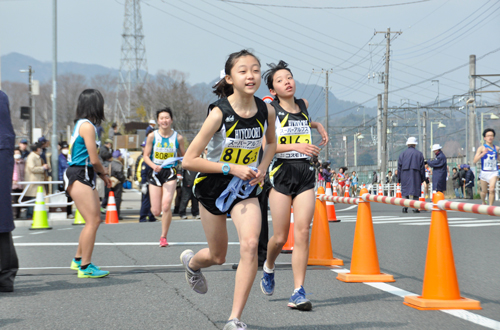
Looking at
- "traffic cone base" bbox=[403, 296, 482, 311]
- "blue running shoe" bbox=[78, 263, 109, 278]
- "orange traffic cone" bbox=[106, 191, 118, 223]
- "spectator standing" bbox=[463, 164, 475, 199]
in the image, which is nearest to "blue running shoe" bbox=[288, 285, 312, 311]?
"traffic cone base" bbox=[403, 296, 482, 311]

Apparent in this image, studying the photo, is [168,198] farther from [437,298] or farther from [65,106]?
[65,106]

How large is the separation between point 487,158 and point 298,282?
11892 mm

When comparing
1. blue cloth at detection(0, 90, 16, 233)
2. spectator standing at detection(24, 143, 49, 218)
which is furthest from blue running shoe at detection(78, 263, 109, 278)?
spectator standing at detection(24, 143, 49, 218)

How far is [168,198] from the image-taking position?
9.31m

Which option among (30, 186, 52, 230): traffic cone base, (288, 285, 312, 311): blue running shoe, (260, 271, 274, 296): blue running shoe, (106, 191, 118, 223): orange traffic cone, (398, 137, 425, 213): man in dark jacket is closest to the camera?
(288, 285, 312, 311): blue running shoe

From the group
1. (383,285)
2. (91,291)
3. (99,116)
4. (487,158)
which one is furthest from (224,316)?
(487,158)

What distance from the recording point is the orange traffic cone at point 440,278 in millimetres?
5086

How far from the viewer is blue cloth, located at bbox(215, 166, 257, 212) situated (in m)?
4.16

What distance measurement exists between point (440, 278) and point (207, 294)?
2.09 metres

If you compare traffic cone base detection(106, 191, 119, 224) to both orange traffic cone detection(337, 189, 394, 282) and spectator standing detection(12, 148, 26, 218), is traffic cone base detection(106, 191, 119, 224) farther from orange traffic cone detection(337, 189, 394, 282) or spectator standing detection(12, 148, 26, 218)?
orange traffic cone detection(337, 189, 394, 282)

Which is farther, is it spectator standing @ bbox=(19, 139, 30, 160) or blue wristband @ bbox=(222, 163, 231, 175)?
spectator standing @ bbox=(19, 139, 30, 160)

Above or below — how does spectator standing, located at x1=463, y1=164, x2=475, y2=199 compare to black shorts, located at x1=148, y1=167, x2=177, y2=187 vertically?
below

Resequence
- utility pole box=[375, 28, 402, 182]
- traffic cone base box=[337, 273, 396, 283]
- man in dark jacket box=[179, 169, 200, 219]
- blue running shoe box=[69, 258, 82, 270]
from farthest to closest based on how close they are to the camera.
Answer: utility pole box=[375, 28, 402, 182], man in dark jacket box=[179, 169, 200, 219], blue running shoe box=[69, 258, 82, 270], traffic cone base box=[337, 273, 396, 283]

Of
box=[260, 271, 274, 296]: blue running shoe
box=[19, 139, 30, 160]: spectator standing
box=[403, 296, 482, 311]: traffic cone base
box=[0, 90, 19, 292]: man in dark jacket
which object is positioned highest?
box=[19, 139, 30, 160]: spectator standing
